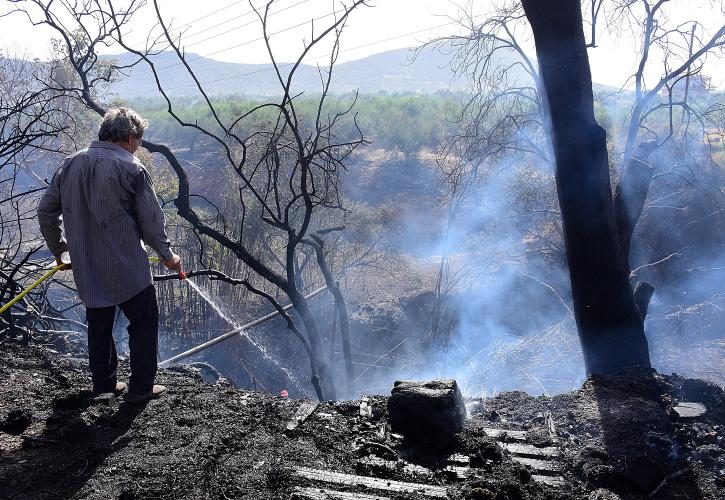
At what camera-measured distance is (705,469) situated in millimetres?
2977

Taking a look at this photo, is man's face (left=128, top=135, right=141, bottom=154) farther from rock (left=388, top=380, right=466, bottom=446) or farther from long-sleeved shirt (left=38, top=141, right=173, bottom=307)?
rock (left=388, top=380, right=466, bottom=446)

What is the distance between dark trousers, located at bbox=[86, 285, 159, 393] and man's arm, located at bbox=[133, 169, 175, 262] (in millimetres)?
325

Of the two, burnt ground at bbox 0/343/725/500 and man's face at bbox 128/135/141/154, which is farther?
man's face at bbox 128/135/141/154

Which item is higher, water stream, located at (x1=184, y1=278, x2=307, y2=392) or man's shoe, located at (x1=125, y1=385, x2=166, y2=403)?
man's shoe, located at (x1=125, y1=385, x2=166, y2=403)

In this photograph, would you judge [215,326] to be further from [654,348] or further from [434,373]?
[654,348]


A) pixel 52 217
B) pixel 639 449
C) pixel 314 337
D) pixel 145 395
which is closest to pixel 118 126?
pixel 52 217

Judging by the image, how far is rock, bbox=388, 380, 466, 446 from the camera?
327 cm

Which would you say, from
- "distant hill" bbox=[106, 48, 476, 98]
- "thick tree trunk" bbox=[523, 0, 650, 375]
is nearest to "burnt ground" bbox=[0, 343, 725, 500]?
"thick tree trunk" bbox=[523, 0, 650, 375]

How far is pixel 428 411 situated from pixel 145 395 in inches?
75.3

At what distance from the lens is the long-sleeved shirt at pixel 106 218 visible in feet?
11.8

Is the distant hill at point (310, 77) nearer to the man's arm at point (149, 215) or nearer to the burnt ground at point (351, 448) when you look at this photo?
the man's arm at point (149, 215)

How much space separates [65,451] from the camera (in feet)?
10.9

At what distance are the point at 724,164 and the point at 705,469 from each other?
19.0 meters

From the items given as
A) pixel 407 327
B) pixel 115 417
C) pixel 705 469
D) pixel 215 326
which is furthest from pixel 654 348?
pixel 115 417
